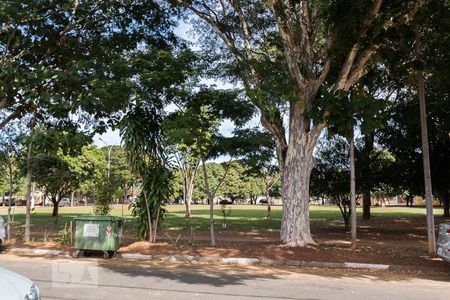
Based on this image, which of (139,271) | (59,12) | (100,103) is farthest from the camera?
(59,12)

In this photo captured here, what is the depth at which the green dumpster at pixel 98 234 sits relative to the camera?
12.5 m

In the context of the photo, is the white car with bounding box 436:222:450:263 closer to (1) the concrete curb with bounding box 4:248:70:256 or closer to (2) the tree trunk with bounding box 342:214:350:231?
(1) the concrete curb with bounding box 4:248:70:256

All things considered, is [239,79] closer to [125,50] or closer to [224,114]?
[224,114]

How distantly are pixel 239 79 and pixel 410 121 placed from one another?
6.72 meters

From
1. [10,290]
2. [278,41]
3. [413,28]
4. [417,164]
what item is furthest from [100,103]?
[417,164]

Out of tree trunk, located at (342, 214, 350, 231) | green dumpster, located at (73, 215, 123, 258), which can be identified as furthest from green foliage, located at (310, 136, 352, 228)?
green dumpster, located at (73, 215, 123, 258)

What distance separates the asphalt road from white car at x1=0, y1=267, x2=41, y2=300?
299 centimetres

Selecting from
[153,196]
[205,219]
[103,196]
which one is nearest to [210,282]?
[153,196]

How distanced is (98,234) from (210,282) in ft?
15.7

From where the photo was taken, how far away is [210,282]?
8945 mm

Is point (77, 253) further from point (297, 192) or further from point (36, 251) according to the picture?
point (297, 192)

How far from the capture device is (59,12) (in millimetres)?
16906

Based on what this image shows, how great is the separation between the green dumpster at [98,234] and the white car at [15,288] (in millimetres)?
8033

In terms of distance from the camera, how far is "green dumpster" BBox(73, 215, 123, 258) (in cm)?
1246
